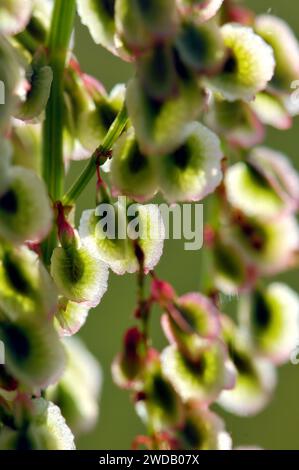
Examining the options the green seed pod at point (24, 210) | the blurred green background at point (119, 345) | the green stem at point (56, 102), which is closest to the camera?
the green seed pod at point (24, 210)

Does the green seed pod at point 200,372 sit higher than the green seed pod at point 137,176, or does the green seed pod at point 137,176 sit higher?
the green seed pod at point 137,176

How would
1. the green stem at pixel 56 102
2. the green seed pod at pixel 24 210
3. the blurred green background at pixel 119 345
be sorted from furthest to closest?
the blurred green background at pixel 119 345, the green stem at pixel 56 102, the green seed pod at pixel 24 210

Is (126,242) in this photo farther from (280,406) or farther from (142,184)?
(280,406)

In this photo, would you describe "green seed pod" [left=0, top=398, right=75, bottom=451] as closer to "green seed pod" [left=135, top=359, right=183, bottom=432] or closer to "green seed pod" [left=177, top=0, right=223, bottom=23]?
"green seed pod" [left=135, top=359, right=183, bottom=432]

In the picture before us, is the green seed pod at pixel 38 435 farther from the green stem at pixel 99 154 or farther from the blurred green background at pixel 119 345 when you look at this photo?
the blurred green background at pixel 119 345

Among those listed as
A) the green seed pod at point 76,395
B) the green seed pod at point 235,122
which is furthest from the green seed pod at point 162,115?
the green seed pod at point 76,395

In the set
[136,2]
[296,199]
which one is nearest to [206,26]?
[136,2]
